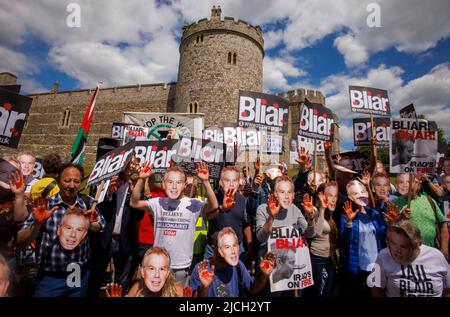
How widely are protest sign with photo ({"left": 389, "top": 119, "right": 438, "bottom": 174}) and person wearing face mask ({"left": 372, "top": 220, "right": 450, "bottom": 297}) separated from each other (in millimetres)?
1989

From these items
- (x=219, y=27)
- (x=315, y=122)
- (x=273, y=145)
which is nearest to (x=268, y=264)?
(x=315, y=122)

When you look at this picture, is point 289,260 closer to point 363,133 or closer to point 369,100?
point 369,100

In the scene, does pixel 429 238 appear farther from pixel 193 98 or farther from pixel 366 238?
pixel 193 98

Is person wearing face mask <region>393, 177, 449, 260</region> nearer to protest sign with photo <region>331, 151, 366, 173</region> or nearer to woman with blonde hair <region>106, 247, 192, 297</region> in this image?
protest sign with photo <region>331, 151, 366, 173</region>

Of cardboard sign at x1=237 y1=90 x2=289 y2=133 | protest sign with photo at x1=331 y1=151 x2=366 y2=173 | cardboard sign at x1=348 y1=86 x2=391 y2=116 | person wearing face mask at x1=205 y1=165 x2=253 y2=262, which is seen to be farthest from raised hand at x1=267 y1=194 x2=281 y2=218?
cardboard sign at x1=348 y1=86 x2=391 y2=116

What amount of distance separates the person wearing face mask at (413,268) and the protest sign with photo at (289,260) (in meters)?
0.85

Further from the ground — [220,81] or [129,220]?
[220,81]

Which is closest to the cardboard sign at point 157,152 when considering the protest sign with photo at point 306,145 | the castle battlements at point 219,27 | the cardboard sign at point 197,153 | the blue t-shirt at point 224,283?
the cardboard sign at point 197,153

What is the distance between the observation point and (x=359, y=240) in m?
3.07

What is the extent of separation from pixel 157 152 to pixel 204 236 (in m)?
1.86

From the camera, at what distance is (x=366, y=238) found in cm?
306

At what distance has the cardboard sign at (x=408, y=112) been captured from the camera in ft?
16.9

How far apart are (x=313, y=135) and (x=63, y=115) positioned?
37.4 metres
